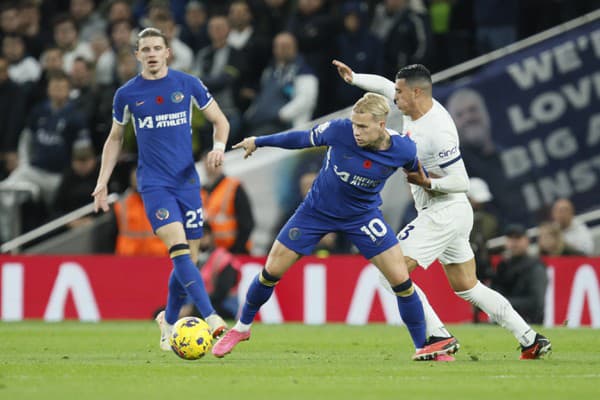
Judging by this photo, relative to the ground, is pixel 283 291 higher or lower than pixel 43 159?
lower

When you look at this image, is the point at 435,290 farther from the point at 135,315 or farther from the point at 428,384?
the point at 428,384

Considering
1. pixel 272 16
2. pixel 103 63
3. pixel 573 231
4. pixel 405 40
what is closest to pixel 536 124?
pixel 573 231

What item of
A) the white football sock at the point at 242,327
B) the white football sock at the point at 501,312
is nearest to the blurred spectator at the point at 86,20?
A: the white football sock at the point at 242,327

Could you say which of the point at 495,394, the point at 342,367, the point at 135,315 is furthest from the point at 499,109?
the point at 495,394

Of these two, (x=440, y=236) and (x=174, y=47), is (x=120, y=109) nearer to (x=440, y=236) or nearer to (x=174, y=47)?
(x=440, y=236)

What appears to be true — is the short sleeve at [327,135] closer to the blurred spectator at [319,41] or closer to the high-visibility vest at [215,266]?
the high-visibility vest at [215,266]

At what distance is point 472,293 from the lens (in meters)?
10.3

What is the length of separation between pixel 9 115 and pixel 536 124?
7.20 m

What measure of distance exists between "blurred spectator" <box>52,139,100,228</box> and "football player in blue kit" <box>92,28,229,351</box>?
6407mm

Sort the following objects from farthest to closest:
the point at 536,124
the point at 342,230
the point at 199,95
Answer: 1. the point at 536,124
2. the point at 199,95
3. the point at 342,230

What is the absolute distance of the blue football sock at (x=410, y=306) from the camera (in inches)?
390

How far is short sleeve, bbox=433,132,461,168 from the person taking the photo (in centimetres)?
1013

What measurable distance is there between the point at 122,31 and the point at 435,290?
6.07 meters

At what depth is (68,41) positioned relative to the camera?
19562 millimetres
